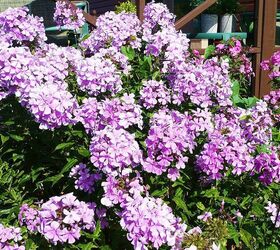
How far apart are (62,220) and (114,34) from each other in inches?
75.5

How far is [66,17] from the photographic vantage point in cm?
448

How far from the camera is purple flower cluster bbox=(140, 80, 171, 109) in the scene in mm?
2889

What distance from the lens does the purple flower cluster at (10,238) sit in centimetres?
210

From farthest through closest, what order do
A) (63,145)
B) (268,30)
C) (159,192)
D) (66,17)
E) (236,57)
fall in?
(268,30) → (236,57) → (66,17) → (63,145) → (159,192)

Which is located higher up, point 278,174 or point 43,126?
point 43,126

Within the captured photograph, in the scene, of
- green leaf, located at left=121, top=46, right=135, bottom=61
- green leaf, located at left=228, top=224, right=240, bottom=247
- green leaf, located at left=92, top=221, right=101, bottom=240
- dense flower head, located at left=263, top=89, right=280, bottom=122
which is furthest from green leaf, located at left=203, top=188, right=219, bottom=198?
dense flower head, located at left=263, top=89, right=280, bottom=122

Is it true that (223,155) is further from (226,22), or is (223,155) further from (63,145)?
(226,22)

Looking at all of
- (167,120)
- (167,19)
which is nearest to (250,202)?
(167,120)

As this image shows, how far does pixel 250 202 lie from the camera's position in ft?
8.70

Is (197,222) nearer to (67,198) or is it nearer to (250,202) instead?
(250,202)

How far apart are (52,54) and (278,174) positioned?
57.4 inches

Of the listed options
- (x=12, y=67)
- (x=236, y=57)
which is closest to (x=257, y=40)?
(x=236, y=57)

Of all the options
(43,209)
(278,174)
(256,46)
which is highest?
(43,209)

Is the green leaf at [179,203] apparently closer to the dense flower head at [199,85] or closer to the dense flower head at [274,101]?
the dense flower head at [199,85]
